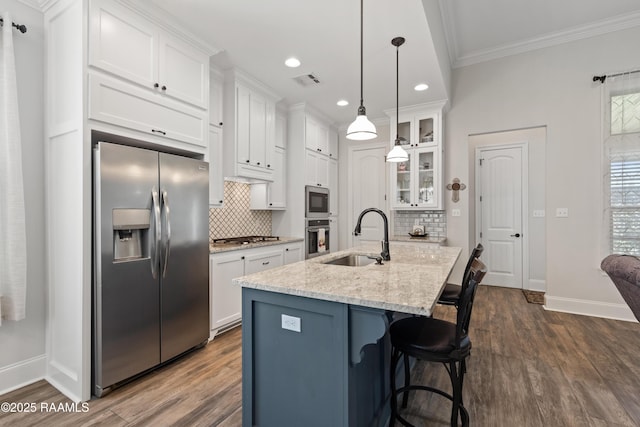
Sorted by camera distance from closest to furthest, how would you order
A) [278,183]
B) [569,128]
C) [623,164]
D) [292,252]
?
[623,164], [569,128], [292,252], [278,183]

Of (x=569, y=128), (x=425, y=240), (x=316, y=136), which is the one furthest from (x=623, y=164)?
(x=316, y=136)

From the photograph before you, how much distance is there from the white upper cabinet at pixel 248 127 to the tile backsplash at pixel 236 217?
0.38 m

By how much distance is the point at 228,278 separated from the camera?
3.10 m

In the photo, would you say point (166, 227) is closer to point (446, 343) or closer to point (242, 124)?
point (242, 124)

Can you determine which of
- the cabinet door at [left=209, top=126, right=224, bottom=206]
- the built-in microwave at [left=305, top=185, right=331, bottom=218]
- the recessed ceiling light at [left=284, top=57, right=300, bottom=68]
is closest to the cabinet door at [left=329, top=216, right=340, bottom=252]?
the built-in microwave at [left=305, top=185, right=331, bottom=218]

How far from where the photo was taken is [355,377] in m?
1.46

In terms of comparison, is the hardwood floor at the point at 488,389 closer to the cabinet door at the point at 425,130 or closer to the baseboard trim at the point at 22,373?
the baseboard trim at the point at 22,373

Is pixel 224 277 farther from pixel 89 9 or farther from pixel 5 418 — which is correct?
pixel 89 9

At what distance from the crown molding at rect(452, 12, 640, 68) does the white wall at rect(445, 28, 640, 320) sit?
0.06 m

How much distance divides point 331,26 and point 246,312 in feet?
7.67

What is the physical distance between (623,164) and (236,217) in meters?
4.56

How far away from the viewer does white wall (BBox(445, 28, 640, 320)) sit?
370 centimetres

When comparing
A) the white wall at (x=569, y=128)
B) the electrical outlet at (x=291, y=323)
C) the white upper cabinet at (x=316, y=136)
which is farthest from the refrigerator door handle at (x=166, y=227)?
the white wall at (x=569, y=128)

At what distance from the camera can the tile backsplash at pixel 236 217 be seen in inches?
143
